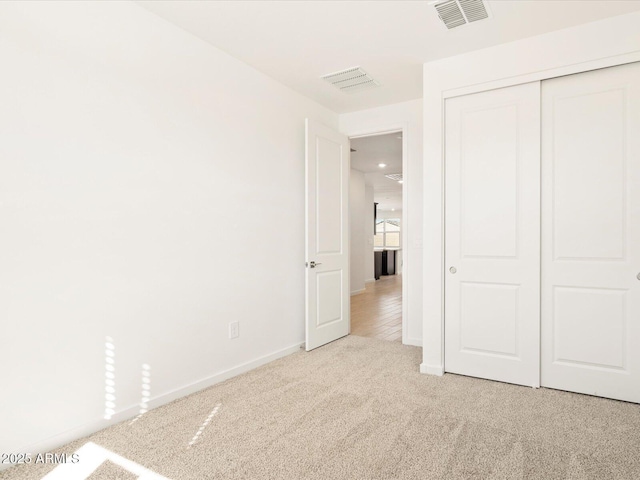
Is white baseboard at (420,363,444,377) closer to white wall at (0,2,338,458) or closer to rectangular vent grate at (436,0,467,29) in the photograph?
white wall at (0,2,338,458)

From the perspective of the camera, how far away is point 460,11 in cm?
248

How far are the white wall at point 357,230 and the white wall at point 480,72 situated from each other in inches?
185

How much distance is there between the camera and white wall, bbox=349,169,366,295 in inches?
314

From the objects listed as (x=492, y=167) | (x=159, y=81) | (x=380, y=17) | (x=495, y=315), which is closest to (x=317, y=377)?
(x=495, y=315)

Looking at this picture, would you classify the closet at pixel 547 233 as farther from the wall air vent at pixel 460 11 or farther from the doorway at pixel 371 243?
the doorway at pixel 371 243

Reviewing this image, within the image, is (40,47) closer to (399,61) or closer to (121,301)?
(121,301)

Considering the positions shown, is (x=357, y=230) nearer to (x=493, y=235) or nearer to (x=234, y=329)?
(x=493, y=235)

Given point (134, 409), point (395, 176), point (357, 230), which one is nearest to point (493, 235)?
point (134, 409)

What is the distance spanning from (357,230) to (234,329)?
5420mm

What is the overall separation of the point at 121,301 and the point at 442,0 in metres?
2.71

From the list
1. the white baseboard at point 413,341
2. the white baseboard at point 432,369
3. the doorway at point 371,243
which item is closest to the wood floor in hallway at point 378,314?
the doorway at point 371,243

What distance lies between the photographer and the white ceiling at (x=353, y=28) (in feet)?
8.00

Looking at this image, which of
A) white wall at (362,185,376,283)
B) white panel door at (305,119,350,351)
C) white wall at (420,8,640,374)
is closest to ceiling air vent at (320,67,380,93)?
white panel door at (305,119,350,351)

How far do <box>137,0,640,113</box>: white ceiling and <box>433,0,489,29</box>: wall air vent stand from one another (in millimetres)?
47
